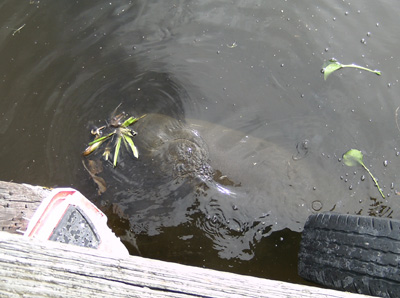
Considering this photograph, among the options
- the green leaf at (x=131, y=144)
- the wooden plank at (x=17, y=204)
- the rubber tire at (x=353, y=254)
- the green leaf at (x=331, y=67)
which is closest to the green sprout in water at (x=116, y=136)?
the green leaf at (x=131, y=144)

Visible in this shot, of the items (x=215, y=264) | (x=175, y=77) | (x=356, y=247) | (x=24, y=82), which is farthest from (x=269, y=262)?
(x=24, y=82)

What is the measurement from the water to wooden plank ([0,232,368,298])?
177 cm

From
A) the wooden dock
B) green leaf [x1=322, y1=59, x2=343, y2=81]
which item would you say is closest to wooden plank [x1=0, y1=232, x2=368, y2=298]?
the wooden dock

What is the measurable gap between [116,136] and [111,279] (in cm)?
219

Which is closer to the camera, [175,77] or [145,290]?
[145,290]

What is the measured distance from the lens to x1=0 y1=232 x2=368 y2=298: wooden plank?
1338 millimetres

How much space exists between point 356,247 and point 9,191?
2285mm

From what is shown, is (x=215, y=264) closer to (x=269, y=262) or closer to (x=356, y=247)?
(x=269, y=262)

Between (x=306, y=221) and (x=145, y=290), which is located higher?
(x=145, y=290)

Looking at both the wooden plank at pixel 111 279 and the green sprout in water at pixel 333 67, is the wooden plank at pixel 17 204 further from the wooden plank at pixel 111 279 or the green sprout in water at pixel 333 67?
the green sprout in water at pixel 333 67

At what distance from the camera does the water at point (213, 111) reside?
3170mm

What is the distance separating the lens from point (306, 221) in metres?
3.00

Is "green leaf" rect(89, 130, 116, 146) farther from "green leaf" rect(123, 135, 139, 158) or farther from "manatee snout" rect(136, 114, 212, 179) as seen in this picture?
Answer: "manatee snout" rect(136, 114, 212, 179)

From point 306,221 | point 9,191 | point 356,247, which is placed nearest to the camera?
point 9,191
